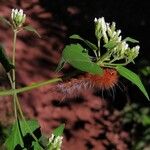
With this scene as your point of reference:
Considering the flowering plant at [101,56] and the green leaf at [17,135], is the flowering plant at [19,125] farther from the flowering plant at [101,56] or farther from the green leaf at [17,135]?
the flowering plant at [101,56]

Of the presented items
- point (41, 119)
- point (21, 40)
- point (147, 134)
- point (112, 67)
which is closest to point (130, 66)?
point (147, 134)

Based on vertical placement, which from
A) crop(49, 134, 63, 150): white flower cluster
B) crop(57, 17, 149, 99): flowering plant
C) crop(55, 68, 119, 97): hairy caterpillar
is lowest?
crop(49, 134, 63, 150): white flower cluster

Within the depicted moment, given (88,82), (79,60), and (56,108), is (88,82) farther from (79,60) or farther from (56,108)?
(56,108)

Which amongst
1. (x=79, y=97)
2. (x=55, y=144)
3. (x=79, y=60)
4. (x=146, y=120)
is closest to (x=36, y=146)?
(x=55, y=144)

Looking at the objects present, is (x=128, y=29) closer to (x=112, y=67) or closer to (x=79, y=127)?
(x=79, y=127)

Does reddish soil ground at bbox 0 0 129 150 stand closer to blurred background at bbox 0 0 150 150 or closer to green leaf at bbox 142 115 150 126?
blurred background at bbox 0 0 150 150

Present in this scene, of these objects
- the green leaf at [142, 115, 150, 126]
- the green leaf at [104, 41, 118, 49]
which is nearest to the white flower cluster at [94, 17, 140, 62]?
the green leaf at [104, 41, 118, 49]
